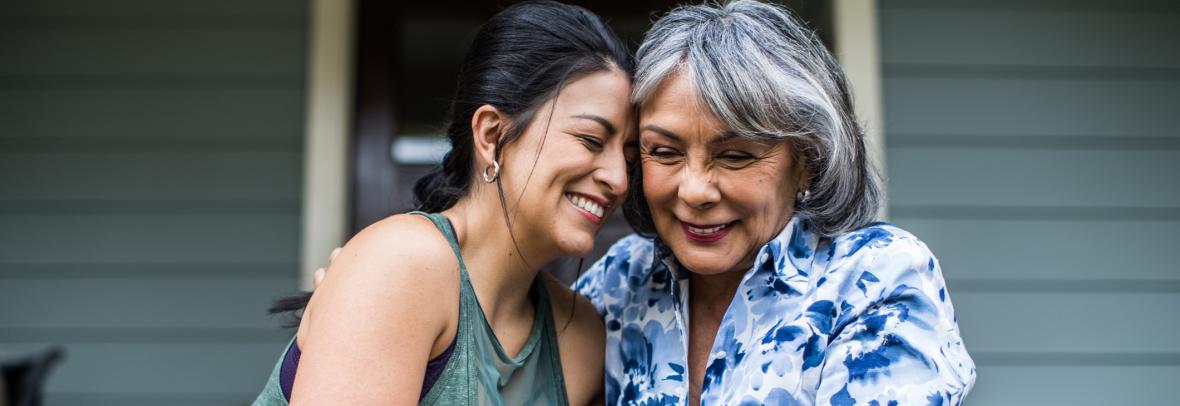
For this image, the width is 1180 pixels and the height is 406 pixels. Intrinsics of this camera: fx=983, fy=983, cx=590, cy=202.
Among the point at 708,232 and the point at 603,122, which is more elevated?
the point at 603,122

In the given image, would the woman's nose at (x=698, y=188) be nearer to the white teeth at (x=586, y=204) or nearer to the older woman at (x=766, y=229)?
the older woman at (x=766, y=229)

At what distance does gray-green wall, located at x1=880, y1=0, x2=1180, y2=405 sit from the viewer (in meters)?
2.86

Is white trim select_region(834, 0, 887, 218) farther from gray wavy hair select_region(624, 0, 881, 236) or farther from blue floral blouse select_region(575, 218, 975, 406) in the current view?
blue floral blouse select_region(575, 218, 975, 406)

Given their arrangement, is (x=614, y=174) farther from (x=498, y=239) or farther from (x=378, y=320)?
(x=378, y=320)

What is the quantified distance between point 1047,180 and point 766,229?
67.4 inches

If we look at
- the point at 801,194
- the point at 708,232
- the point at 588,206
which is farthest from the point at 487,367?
the point at 801,194

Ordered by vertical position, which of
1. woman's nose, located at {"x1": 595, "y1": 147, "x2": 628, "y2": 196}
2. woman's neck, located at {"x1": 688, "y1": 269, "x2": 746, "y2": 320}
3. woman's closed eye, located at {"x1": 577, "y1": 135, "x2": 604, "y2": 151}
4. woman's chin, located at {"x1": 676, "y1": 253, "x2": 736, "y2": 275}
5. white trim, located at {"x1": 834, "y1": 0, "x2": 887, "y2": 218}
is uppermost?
white trim, located at {"x1": 834, "y1": 0, "x2": 887, "y2": 218}

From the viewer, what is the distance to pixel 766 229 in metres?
1.56

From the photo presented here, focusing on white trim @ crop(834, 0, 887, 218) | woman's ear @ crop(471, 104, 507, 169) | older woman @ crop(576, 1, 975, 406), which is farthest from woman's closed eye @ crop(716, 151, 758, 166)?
white trim @ crop(834, 0, 887, 218)

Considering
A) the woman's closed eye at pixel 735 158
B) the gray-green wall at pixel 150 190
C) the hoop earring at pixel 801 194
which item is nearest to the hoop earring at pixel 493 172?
the woman's closed eye at pixel 735 158

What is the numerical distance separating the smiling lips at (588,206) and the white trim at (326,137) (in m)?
1.52

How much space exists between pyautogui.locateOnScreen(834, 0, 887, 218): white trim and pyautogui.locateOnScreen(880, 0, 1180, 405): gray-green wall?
0.20ft

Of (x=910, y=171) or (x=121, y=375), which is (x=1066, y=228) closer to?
(x=910, y=171)

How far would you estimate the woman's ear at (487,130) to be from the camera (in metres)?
1.54
